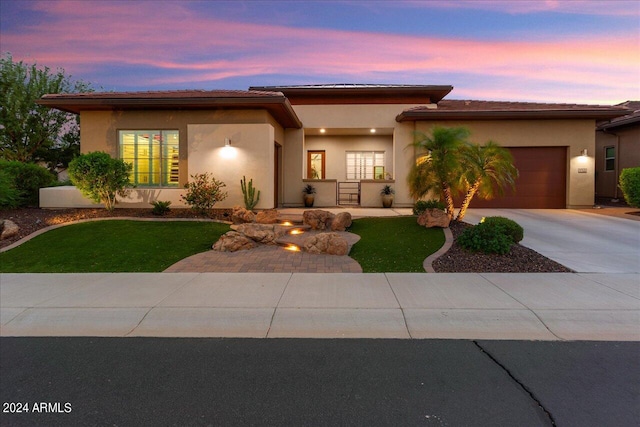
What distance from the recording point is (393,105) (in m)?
18.1

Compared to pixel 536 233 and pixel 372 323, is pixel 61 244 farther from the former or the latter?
pixel 536 233

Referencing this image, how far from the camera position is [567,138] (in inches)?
681

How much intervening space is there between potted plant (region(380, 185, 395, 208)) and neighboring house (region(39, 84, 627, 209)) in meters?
0.31

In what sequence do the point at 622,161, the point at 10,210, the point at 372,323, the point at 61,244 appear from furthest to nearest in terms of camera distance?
1. the point at 622,161
2. the point at 10,210
3. the point at 61,244
4. the point at 372,323

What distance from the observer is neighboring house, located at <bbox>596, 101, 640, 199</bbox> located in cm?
1970

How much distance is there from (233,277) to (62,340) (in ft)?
10.1

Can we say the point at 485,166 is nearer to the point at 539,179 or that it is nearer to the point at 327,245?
the point at 327,245

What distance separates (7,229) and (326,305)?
32.5 ft

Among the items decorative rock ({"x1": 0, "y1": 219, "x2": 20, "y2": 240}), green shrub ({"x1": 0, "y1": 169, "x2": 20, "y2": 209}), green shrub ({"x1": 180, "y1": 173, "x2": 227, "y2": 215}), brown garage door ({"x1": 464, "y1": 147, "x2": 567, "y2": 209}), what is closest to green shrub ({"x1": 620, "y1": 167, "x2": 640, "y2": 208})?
brown garage door ({"x1": 464, "y1": 147, "x2": 567, "y2": 209})

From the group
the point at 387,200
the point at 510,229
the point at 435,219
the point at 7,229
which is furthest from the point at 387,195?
the point at 7,229

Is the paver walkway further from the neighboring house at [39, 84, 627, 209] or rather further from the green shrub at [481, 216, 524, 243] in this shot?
the neighboring house at [39, 84, 627, 209]

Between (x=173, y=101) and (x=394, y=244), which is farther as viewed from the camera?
(x=173, y=101)

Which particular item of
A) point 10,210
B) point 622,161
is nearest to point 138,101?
point 10,210

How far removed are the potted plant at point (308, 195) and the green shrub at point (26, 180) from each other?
1025cm
